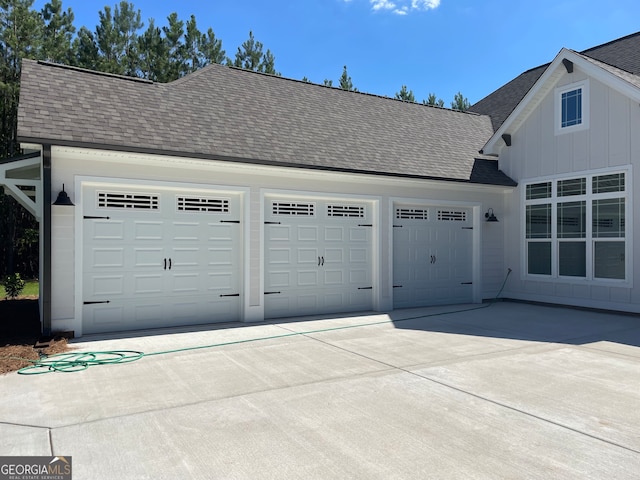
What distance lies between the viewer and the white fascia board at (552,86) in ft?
31.5

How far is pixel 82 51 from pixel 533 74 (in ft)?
63.9

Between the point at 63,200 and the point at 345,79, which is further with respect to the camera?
the point at 345,79

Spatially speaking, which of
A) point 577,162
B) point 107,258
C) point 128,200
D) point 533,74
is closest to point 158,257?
point 107,258

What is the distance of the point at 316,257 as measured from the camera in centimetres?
970

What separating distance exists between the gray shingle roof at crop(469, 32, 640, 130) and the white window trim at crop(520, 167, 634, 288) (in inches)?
120

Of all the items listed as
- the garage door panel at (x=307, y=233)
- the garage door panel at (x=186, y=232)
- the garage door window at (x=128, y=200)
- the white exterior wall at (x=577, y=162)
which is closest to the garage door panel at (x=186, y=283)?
the garage door panel at (x=186, y=232)

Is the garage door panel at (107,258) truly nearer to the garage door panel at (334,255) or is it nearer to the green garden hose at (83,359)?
the green garden hose at (83,359)

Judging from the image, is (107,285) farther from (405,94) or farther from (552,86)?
(405,94)

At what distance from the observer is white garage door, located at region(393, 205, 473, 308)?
10.8 meters

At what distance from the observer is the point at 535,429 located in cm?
383

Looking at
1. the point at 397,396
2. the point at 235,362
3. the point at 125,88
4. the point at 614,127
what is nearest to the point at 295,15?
the point at 125,88

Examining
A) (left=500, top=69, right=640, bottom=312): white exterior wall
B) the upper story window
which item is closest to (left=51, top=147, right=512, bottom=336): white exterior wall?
(left=500, top=69, right=640, bottom=312): white exterior wall

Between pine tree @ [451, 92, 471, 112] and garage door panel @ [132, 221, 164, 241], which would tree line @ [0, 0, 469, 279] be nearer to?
pine tree @ [451, 92, 471, 112]

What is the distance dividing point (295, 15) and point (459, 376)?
646 inches
